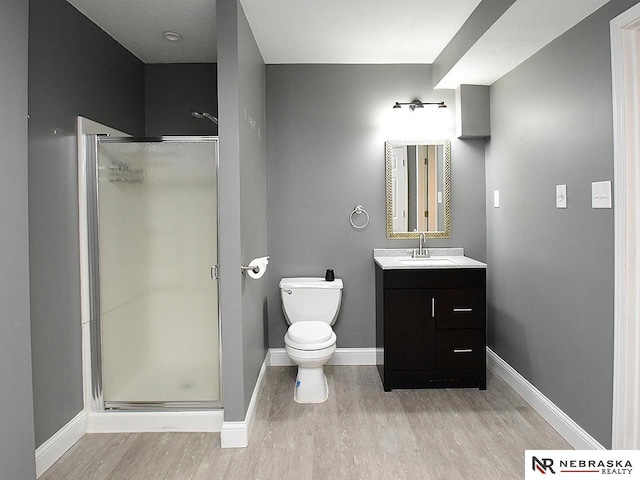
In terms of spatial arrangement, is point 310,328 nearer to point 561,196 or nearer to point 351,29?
point 561,196

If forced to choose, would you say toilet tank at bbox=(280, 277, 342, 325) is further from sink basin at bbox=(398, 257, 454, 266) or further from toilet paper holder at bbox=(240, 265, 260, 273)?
toilet paper holder at bbox=(240, 265, 260, 273)

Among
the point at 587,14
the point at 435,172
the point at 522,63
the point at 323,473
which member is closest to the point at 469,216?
the point at 435,172

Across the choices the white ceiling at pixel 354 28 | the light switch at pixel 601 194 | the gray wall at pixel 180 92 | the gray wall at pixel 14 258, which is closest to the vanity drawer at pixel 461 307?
the light switch at pixel 601 194

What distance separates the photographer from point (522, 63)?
2.79 m

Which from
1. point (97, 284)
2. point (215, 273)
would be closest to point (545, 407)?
point (215, 273)

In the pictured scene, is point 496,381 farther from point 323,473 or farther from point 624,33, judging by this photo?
point 624,33

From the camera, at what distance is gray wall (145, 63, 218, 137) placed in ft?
11.2

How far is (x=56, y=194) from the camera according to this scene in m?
2.22

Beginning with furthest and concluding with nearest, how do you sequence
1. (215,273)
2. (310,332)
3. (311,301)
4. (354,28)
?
(311,301), (310,332), (354,28), (215,273)

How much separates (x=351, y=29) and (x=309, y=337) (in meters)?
2.05

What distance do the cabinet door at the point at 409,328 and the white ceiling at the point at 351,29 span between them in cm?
163

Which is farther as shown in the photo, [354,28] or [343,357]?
[343,357]

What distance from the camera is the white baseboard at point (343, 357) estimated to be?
3.52 meters

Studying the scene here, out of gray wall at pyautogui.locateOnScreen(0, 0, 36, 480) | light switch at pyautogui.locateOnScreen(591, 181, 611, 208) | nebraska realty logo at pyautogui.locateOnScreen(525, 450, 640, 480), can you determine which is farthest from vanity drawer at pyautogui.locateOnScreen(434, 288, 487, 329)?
gray wall at pyautogui.locateOnScreen(0, 0, 36, 480)
